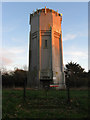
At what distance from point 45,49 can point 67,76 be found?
13258 mm

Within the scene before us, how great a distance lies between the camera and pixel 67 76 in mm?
37812

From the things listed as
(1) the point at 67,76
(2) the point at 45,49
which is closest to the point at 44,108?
(2) the point at 45,49

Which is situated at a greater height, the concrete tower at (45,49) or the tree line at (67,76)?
the concrete tower at (45,49)

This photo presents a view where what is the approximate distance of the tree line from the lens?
29.1 metres

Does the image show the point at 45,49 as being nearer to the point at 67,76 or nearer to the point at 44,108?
the point at 67,76

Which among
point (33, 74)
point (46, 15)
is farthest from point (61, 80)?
point (46, 15)

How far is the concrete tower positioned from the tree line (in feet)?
9.74

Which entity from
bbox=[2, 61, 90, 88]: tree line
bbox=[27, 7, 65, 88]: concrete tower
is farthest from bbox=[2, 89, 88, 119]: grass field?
bbox=[2, 61, 90, 88]: tree line

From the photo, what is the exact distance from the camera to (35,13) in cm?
3052

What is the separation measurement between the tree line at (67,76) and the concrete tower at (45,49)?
2968 millimetres

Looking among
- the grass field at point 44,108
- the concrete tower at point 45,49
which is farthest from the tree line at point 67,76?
the grass field at point 44,108

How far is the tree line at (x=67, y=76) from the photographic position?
95.5 feet

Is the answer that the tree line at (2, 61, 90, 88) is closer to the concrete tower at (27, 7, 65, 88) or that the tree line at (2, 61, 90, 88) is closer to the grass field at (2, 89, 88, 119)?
the concrete tower at (27, 7, 65, 88)

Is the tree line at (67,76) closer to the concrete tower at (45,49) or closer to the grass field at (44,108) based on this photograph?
the concrete tower at (45,49)
